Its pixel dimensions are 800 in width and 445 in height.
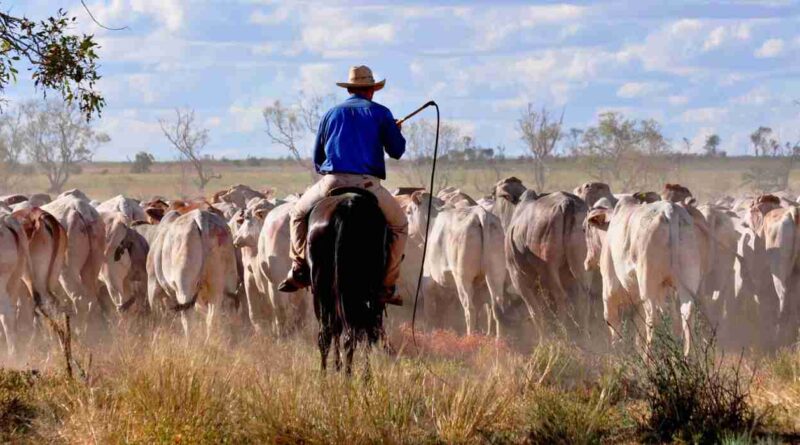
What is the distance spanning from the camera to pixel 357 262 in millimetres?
11156

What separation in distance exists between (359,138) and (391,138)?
283 millimetres

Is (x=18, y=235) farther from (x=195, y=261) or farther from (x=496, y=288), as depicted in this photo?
(x=496, y=288)

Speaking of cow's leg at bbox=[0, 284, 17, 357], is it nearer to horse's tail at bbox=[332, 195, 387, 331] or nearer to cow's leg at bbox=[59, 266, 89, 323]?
cow's leg at bbox=[59, 266, 89, 323]

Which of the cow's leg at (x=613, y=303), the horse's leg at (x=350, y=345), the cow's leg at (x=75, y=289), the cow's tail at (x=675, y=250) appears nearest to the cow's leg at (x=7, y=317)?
the cow's leg at (x=75, y=289)

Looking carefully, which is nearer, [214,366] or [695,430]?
[695,430]

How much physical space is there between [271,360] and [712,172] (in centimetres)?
7740

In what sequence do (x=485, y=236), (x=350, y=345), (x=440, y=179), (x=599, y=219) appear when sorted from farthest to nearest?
(x=440, y=179)
(x=485, y=236)
(x=599, y=219)
(x=350, y=345)

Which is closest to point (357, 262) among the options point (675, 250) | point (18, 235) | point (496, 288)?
point (675, 250)

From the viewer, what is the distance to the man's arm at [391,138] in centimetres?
1184

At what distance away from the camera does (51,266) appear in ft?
61.3

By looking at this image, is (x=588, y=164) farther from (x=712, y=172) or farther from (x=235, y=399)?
(x=235, y=399)

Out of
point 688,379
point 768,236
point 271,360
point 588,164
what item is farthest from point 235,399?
point 588,164

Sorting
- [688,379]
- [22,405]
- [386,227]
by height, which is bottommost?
[22,405]

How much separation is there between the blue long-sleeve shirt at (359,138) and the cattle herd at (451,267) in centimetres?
481
